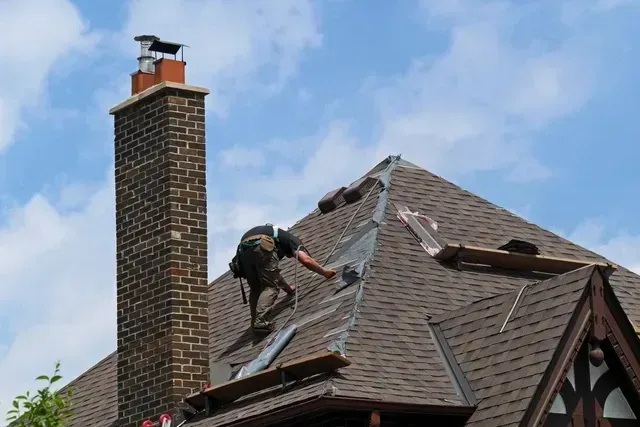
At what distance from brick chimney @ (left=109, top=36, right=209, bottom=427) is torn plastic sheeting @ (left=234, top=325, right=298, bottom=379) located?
123 centimetres

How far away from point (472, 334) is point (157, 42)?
658 centimetres

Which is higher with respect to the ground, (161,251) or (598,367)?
(161,251)

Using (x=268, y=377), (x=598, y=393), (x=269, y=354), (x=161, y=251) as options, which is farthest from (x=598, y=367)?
(x=161, y=251)

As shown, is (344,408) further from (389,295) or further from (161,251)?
(161,251)

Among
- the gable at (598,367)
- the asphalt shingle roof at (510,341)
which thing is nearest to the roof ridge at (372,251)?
the asphalt shingle roof at (510,341)

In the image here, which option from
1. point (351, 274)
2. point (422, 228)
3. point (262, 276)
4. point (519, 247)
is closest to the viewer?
point (351, 274)

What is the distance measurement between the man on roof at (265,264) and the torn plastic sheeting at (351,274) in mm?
487

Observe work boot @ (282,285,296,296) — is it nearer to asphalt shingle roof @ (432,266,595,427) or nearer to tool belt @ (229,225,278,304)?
tool belt @ (229,225,278,304)

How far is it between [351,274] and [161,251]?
2671 millimetres

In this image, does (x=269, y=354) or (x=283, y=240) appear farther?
(x=283, y=240)

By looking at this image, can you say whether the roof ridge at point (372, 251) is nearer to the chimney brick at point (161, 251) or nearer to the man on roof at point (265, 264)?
the man on roof at point (265, 264)

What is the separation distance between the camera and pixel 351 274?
782 inches

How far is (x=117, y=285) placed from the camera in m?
21.6

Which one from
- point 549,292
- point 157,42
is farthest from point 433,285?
point 157,42
